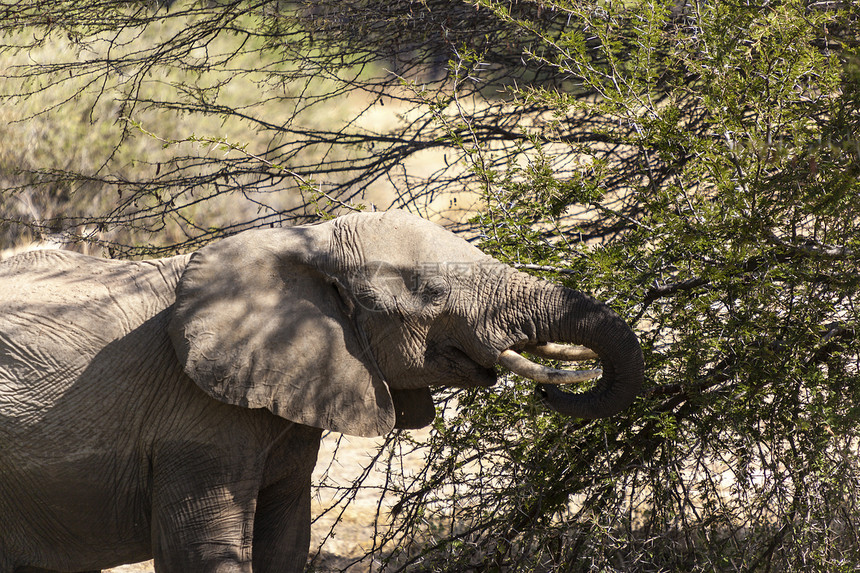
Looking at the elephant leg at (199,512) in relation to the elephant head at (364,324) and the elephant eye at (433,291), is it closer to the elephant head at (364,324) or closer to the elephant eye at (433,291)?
the elephant head at (364,324)

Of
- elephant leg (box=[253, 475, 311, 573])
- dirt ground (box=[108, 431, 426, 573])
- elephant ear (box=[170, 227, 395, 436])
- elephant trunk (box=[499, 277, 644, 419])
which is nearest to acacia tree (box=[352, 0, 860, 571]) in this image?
elephant trunk (box=[499, 277, 644, 419])

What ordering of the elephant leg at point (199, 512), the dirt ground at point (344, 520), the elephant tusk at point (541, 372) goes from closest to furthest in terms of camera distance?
the elephant tusk at point (541, 372), the elephant leg at point (199, 512), the dirt ground at point (344, 520)

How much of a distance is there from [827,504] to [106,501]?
8.39 ft

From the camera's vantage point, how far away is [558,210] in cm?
364

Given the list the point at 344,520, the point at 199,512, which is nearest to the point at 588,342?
the point at 199,512

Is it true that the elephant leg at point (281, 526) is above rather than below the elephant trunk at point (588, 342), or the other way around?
below

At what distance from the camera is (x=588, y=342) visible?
3.10 m

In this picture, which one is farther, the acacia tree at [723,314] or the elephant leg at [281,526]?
the elephant leg at [281,526]

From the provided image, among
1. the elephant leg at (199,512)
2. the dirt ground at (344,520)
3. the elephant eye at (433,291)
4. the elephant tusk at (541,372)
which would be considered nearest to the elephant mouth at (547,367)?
the elephant tusk at (541,372)

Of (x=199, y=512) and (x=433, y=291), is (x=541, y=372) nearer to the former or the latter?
Result: (x=433, y=291)

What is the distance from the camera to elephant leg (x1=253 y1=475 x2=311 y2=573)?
3.63 metres

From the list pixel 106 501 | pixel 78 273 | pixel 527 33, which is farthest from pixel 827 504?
pixel 527 33

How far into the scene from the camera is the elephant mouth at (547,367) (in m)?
3.05

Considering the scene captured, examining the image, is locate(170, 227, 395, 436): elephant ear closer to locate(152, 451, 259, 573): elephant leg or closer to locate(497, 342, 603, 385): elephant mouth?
locate(152, 451, 259, 573): elephant leg
